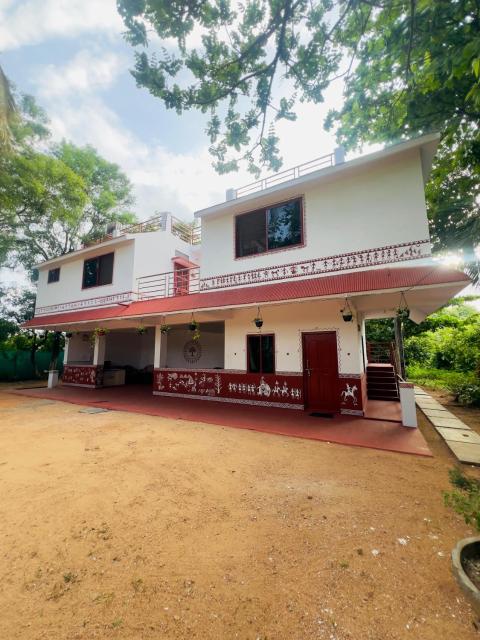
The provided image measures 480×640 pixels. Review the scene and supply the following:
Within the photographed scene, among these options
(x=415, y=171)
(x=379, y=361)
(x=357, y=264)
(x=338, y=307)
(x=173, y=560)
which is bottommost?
(x=173, y=560)

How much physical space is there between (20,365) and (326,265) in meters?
20.0

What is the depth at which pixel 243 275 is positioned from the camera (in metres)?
9.43

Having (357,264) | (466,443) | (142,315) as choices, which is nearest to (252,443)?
(466,443)

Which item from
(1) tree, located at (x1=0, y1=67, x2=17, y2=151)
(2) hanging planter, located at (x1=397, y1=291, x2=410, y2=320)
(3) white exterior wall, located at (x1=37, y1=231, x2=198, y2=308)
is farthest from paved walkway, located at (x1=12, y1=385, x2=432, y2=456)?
(1) tree, located at (x1=0, y1=67, x2=17, y2=151)

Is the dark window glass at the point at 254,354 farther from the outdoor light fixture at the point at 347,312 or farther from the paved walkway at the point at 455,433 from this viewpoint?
the paved walkway at the point at 455,433

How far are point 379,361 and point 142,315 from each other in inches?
504

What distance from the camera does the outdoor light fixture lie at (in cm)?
750

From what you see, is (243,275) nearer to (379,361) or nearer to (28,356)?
(379,361)

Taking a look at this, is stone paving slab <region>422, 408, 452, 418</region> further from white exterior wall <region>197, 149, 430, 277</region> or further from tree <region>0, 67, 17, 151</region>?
tree <region>0, 67, 17, 151</region>

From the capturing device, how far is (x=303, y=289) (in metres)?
7.55

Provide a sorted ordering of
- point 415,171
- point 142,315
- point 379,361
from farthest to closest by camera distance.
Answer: point 379,361 → point 142,315 → point 415,171

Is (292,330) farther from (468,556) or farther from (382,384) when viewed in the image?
(468,556)

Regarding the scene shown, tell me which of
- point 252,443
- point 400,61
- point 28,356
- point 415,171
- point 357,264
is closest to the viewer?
point 400,61

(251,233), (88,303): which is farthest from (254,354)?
(88,303)
